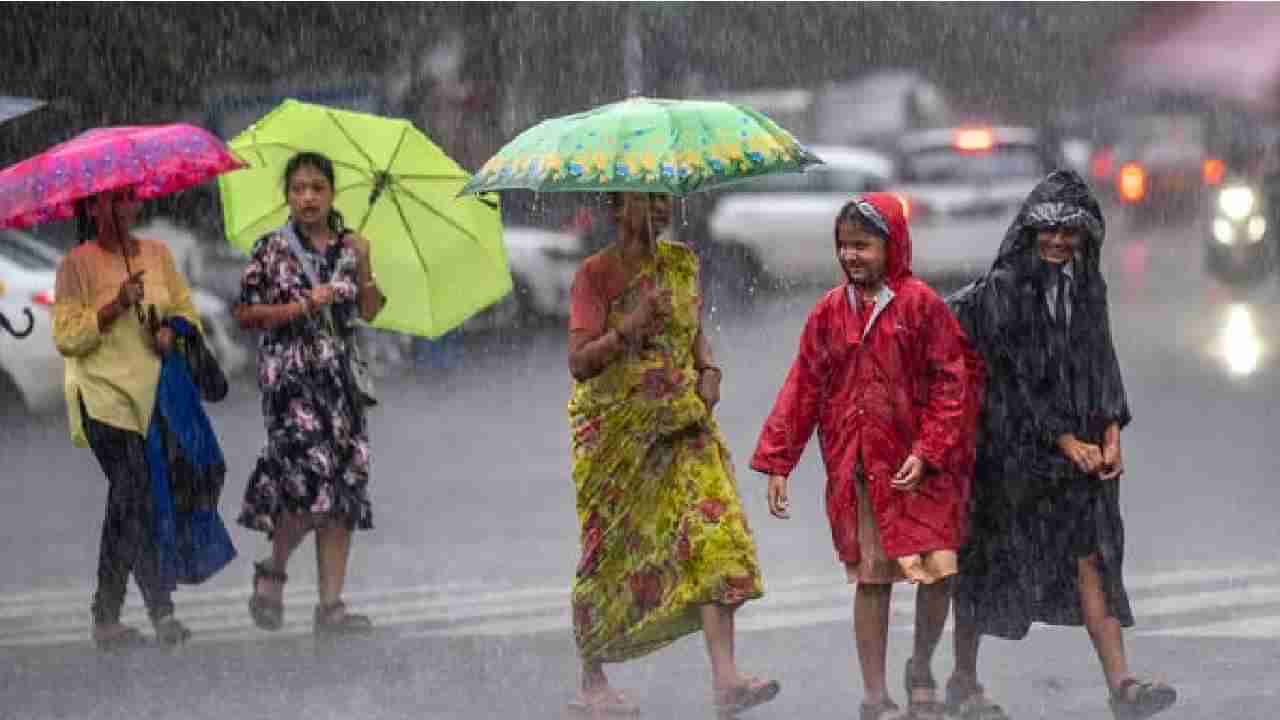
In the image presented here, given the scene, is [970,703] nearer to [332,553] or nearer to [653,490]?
[653,490]

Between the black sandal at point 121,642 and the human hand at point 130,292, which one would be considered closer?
the human hand at point 130,292

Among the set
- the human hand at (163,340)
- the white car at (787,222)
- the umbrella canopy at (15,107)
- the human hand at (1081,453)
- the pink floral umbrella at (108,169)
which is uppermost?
the umbrella canopy at (15,107)

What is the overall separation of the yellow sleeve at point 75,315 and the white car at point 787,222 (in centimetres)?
1725

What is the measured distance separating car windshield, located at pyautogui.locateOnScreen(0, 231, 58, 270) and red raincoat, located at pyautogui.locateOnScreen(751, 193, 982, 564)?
9450mm

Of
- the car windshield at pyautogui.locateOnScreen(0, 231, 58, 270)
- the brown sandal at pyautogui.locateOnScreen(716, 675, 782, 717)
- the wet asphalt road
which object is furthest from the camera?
the car windshield at pyautogui.locateOnScreen(0, 231, 58, 270)

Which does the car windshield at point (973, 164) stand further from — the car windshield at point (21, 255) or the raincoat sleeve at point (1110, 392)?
the raincoat sleeve at point (1110, 392)

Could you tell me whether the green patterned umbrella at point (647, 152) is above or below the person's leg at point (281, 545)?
above

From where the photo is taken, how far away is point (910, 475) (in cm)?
654

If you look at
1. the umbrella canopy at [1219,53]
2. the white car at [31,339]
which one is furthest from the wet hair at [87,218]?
the umbrella canopy at [1219,53]

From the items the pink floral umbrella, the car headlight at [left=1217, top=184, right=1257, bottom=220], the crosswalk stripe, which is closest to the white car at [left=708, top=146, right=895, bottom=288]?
the car headlight at [left=1217, top=184, right=1257, bottom=220]

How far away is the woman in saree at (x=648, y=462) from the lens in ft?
23.0

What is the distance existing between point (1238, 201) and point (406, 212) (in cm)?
1514

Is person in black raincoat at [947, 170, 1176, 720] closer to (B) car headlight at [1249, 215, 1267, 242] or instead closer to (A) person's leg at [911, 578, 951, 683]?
(A) person's leg at [911, 578, 951, 683]

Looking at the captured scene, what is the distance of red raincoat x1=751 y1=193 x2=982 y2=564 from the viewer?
6602 millimetres
